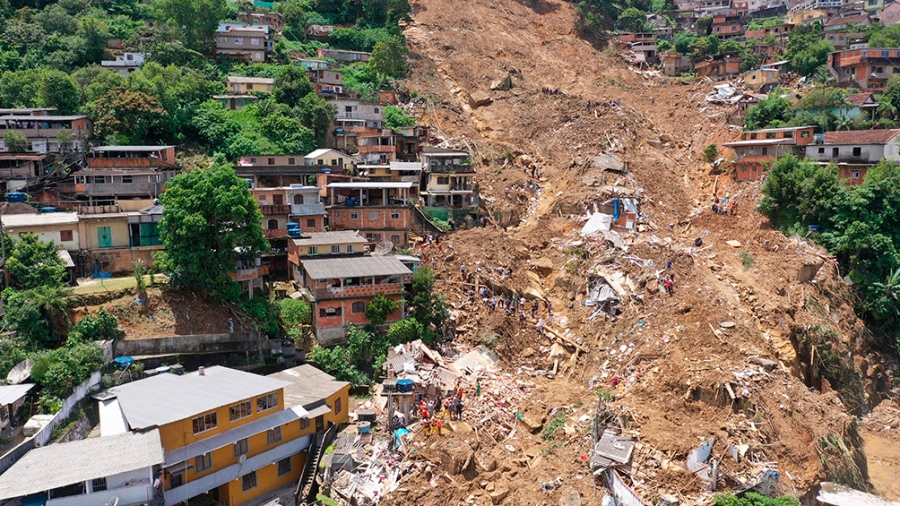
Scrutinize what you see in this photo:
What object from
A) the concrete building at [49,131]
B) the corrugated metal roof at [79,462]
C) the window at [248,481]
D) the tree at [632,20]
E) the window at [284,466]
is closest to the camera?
the corrugated metal roof at [79,462]

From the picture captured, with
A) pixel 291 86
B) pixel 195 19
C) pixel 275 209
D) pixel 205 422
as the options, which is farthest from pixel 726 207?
pixel 195 19

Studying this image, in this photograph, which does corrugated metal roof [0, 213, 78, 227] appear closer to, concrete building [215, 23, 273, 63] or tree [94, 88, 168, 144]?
tree [94, 88, 168, 144]

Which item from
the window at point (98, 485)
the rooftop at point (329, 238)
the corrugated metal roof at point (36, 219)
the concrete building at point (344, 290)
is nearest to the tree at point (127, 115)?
the corrugated metal roof at point (36, 219)

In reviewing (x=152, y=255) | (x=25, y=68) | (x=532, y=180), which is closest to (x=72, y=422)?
(x=152, y=255)

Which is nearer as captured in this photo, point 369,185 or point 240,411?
point 240,411

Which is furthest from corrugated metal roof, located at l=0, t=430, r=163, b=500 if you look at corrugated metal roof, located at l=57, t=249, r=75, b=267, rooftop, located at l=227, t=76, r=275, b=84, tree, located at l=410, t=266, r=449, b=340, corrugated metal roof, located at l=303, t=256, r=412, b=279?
rooftop, located at l=227, t=76, r=275, b=84

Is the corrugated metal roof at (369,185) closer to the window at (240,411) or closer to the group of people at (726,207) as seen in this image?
the window at (240,411)

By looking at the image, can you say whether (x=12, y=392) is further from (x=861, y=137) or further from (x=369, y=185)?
(x=861, y=137)
